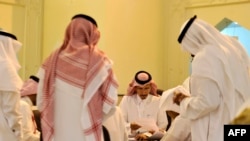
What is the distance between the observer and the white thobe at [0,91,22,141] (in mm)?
3912

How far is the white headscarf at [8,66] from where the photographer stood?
3.92m

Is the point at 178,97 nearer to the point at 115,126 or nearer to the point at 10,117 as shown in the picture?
the point at 115,126

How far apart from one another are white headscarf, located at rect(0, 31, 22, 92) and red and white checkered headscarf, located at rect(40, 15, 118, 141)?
588 millimetres

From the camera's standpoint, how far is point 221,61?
3400 mm

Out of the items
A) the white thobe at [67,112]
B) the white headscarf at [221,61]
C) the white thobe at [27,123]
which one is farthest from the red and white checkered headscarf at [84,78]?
the white thobe at [27,123]

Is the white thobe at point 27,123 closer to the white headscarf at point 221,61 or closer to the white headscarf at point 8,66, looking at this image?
the white headscarf at point 8,66

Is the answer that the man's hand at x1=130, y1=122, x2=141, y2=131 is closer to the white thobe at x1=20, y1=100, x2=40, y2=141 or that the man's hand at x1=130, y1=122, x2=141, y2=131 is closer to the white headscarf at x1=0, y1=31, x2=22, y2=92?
the white thobe at x1=20, y1=100, x2=40, y2=141

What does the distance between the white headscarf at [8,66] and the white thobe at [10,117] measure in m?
0.07

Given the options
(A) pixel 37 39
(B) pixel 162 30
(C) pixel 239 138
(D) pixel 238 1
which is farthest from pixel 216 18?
(C) pixel 239 138

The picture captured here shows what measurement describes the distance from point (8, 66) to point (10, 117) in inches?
16.9

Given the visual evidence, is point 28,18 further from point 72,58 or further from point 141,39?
point 72,58

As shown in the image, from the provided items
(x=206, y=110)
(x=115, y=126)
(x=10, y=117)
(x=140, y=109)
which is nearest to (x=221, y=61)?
(x=206, y=110)

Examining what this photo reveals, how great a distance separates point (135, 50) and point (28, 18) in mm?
1957

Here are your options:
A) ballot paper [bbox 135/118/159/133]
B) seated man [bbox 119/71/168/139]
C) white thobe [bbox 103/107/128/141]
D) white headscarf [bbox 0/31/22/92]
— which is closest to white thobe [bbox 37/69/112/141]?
white thobe [bbox 103/107/128/141]
